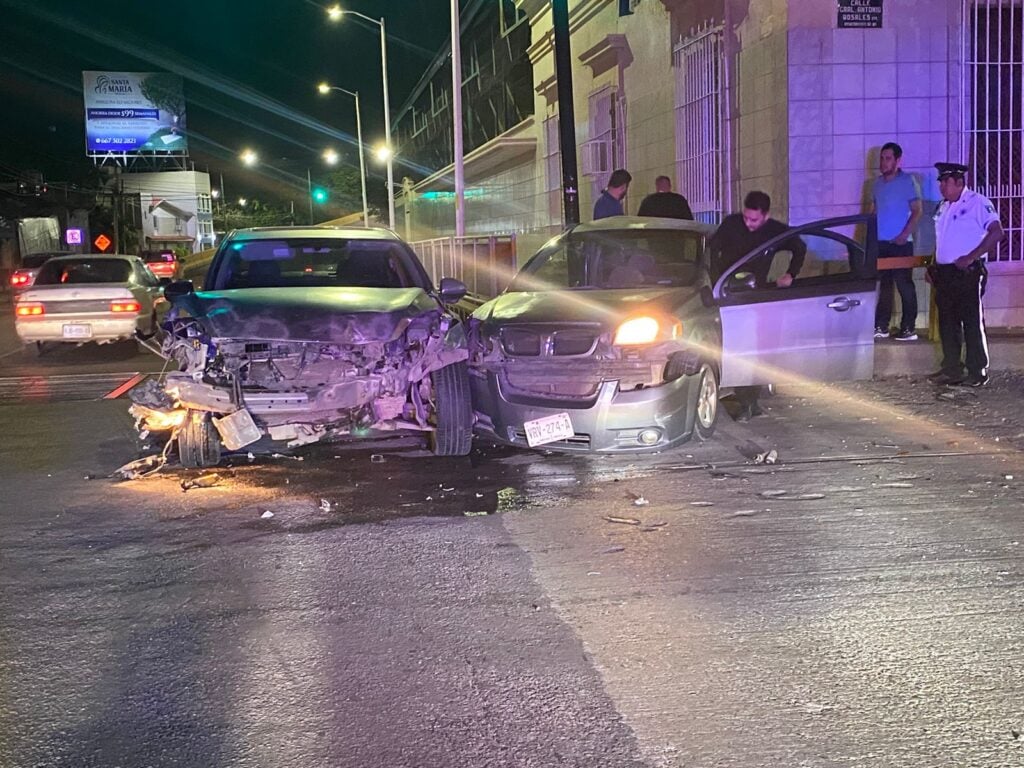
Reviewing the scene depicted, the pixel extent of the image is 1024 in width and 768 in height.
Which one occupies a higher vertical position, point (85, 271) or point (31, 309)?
point (85, 271)

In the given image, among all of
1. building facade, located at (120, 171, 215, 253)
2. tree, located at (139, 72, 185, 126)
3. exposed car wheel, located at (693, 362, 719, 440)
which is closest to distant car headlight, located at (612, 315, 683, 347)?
exposed car wheel, located at (693, 362, 719, 440)

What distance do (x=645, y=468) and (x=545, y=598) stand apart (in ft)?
8.70

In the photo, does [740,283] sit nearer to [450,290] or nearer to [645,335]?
[645,335]

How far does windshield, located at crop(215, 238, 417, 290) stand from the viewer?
856 centimetres

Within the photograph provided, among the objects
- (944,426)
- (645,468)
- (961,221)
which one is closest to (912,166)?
(961,221)

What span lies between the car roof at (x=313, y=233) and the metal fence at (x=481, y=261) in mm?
3095

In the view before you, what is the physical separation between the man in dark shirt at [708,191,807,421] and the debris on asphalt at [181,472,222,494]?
4.03 m

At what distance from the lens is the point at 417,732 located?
11.7ft

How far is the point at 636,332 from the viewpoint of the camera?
23.4 ft

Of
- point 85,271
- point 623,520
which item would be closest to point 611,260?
point 623,520

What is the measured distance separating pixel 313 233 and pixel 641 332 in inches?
124

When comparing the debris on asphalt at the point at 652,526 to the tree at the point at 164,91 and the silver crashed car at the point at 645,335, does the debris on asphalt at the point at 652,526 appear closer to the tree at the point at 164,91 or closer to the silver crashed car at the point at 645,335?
the silver crashed car at the point at 645,335

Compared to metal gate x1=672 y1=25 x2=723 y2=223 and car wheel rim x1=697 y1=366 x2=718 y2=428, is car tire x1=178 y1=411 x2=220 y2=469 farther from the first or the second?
metal gate x1=672 y1=25 x2=723 y2=223

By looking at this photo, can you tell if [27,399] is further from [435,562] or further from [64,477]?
[435,562]
